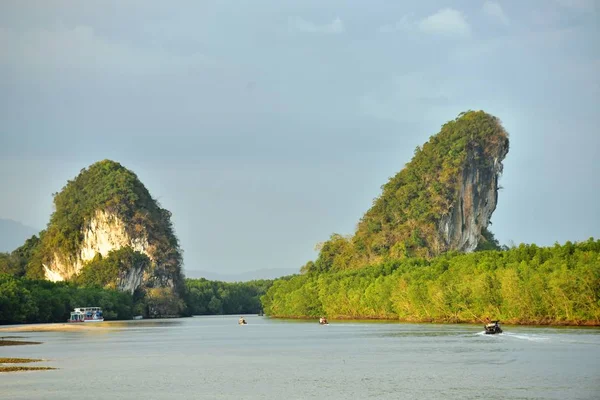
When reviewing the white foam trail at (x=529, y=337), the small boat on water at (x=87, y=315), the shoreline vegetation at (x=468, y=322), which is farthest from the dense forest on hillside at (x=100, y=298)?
the white foam trail at (x=529, y=337)

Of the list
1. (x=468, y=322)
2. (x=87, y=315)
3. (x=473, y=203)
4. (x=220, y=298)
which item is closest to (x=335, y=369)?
(x=468, y=322)

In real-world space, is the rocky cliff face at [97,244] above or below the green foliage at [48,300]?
above

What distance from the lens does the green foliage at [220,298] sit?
17062 cm

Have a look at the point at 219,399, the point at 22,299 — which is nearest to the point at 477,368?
the point at 219,399

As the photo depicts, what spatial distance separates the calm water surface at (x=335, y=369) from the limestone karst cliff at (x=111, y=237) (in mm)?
97939

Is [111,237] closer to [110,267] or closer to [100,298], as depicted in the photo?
[110,267]

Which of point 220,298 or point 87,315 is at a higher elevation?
point 220,298

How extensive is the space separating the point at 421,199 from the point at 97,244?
6080cm

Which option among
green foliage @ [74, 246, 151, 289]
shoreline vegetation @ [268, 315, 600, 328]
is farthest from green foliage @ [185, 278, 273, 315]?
shoreline vegetation @ [268, 315, 600, 328]

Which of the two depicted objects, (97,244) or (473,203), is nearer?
(473,203)

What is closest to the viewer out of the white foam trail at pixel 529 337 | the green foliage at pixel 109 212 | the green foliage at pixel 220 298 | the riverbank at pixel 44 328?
the white foam trail at pixel 529 337

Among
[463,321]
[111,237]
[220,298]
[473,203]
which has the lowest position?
[463,321]

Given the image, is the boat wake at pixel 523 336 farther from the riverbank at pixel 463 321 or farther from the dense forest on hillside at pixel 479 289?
the riverbank at pixel 463 321

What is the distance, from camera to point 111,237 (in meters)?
157
